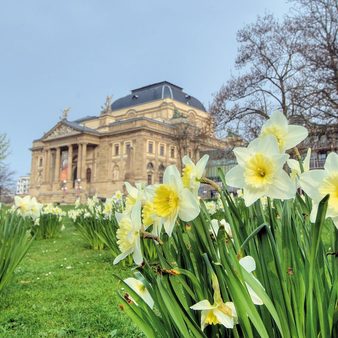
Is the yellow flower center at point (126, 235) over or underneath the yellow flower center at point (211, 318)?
over

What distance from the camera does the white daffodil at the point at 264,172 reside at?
87 cm

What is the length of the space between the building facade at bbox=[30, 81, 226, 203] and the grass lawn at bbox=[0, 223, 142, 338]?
3627 centimetres

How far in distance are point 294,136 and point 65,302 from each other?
259 centimetres

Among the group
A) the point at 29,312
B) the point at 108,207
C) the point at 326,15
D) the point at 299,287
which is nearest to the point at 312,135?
the point at 326,15

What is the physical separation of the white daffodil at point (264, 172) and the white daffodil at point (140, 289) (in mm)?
475

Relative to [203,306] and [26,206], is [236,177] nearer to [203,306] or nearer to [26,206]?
[203,306]

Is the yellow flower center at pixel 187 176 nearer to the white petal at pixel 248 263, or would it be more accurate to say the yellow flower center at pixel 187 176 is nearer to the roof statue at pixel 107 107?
the white petal at pixel 248 263

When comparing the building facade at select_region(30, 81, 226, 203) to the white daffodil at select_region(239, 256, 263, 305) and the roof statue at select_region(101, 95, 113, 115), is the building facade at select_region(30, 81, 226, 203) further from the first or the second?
the white daffodil at select_region(239, 256, 263, 305)

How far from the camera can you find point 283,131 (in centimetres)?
101

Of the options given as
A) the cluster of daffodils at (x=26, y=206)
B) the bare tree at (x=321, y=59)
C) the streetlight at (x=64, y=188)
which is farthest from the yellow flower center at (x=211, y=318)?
the streetlight at (x=64, y=188)

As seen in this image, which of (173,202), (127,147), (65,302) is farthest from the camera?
(127,147)

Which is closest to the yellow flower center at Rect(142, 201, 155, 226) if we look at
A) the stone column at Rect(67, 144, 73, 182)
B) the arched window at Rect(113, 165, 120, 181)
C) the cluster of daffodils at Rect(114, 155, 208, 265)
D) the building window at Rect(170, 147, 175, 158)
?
the cluster of daffodils at Rect(114, 155, 208, 265)

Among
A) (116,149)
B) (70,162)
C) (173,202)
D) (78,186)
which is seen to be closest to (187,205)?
(173,202)

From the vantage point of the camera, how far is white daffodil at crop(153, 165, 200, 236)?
0.90 m
